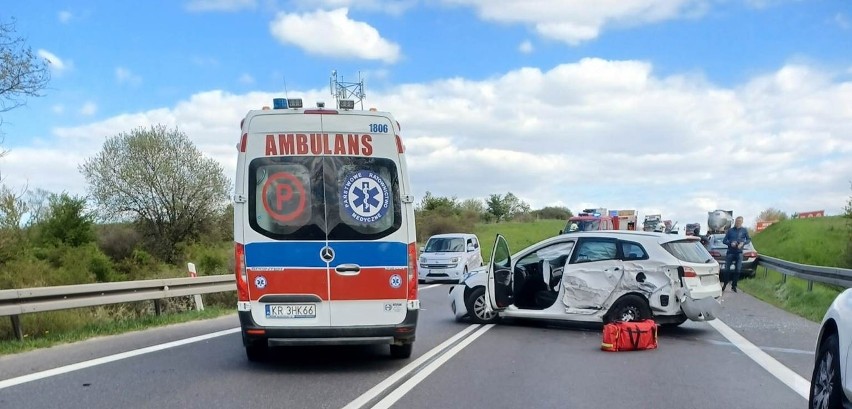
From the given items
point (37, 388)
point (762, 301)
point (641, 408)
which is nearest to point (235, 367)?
point (37, 388)

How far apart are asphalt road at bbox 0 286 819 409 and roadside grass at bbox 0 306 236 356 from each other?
0.40m

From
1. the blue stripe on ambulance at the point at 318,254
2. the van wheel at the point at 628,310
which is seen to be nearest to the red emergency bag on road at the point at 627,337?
the van wheel at the point at 628,310

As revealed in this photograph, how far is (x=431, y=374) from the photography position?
26.9 ft

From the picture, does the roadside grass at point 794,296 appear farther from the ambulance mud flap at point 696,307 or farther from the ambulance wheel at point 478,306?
the ambulance wheel at point 478,306

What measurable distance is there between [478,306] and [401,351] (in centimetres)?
389

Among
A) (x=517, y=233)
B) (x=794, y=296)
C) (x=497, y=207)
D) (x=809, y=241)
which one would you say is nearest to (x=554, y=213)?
(x=497, y=207)

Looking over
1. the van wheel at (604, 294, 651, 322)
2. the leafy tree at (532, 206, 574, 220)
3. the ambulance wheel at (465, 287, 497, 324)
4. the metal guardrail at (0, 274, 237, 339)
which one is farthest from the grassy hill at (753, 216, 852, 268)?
the leafy tree at (532, 206, 574, 220)

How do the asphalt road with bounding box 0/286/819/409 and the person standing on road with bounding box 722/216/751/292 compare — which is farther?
the person standing on road with bounding box 722/216/751/292

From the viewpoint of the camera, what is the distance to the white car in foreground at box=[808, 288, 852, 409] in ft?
15.5

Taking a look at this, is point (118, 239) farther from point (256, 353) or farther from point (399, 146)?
point (399, 146)

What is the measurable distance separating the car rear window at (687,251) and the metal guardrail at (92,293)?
8.69 metres

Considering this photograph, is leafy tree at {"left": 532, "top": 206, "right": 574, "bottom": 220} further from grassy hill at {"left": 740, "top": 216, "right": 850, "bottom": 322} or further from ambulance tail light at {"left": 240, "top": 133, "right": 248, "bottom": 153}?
ambulance tail light at {"left": 240, "top": 133, "right": 248, "bottom": 153}

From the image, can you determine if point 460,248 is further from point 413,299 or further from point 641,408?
point 641,408

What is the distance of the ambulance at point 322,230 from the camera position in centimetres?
816
